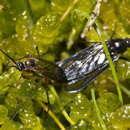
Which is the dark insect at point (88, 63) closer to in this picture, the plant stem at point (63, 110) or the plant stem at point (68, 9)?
the plant stem at point (63, 110)

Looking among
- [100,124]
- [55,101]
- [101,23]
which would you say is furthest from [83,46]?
[100,124]

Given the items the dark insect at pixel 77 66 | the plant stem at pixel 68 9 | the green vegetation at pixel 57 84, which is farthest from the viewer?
the plant stem at pixel 68 9

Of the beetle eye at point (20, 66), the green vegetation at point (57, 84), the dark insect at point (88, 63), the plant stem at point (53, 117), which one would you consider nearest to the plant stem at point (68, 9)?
the green vegetation at point (57, 84)

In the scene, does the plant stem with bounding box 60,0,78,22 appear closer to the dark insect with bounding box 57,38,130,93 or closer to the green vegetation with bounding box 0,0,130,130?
the green vegetation with bounding box 0,0,130,130

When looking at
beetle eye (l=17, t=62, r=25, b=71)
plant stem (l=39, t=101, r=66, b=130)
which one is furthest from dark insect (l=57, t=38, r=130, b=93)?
beetle eye (l=17, t=62, r=25, b=71)

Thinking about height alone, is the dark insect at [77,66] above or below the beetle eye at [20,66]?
below

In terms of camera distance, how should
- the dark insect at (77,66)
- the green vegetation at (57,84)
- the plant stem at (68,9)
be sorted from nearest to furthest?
the green vegetation at (57,84), the dark insect at (77,66), the plant stem at (68,9)

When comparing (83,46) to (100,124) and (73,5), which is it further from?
(100,124)
